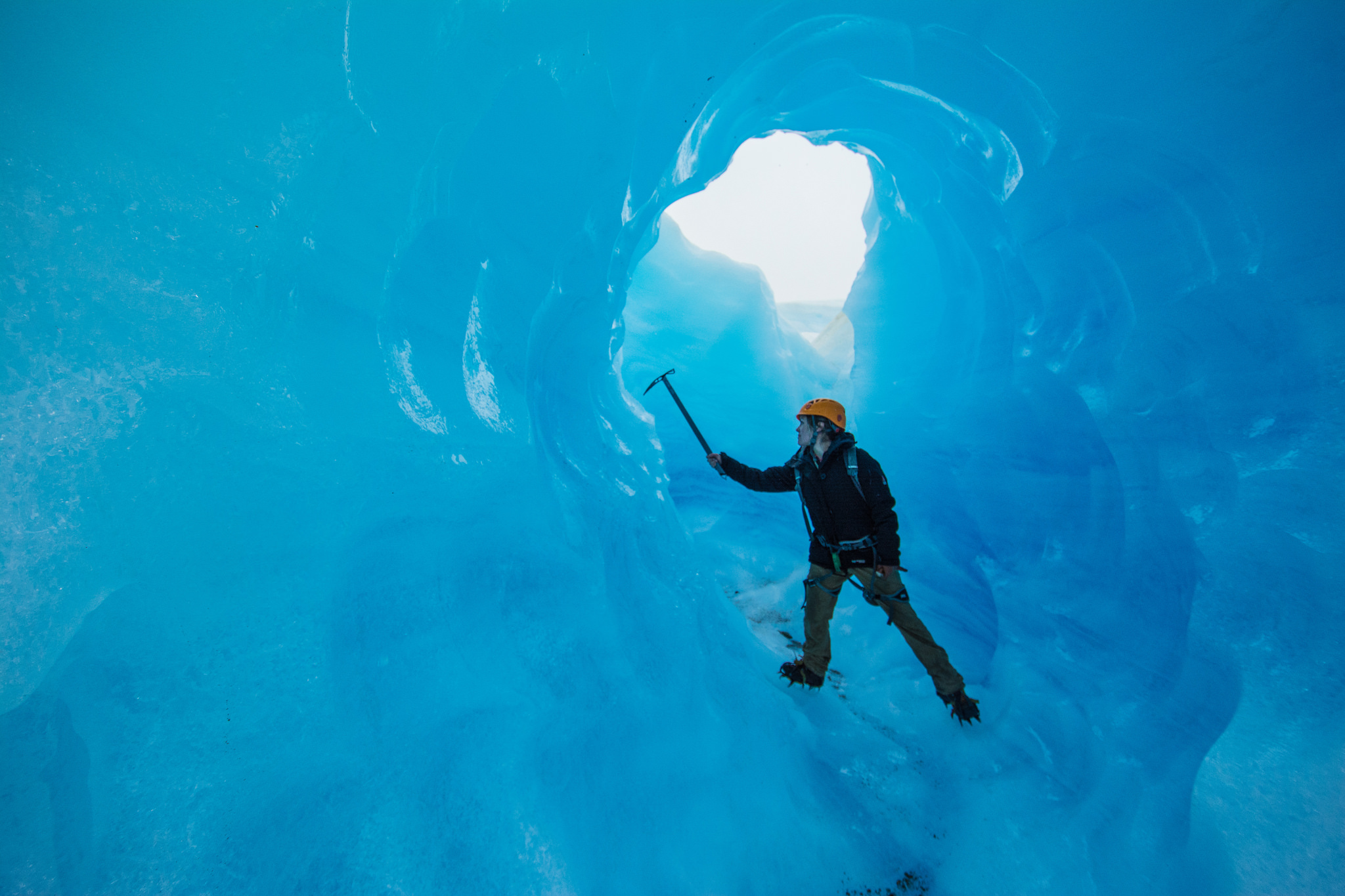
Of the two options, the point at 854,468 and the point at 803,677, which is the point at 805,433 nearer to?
the point at 854,468

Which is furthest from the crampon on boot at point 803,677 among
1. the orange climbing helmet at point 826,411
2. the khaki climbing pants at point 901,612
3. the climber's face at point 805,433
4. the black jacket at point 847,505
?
the orange climbing helmet at point 826,411

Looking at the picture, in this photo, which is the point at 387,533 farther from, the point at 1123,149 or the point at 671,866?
the point at 1123,149

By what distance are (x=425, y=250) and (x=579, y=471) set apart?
1.45 m

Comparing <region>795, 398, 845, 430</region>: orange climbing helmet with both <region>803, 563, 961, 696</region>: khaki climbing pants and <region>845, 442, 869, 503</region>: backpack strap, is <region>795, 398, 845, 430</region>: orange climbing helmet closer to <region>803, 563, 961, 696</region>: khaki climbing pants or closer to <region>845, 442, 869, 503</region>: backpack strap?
<region>845, 442, 869, 503</region>: backpack strap

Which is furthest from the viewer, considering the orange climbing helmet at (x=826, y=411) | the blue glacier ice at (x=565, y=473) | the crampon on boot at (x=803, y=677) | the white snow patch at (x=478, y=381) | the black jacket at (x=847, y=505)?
the crampon on boot at (x=803, y=677)

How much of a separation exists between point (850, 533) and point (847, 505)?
149 millimetres

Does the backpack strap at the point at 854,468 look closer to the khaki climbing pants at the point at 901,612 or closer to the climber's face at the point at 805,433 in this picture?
the climber's face at the point at 805,433

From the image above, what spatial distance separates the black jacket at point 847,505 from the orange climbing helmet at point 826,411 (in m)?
0.10

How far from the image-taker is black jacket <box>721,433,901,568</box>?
285 cm

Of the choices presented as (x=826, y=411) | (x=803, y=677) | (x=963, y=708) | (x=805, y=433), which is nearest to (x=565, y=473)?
(x=805, y=433)

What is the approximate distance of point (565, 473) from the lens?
3.03 metres

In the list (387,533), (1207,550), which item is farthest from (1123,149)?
(387,533)

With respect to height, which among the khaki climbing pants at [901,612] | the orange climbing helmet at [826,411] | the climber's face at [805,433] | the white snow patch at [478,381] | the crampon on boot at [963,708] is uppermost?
the orange climbing helmet at [826,411]

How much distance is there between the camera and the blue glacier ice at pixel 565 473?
4.80 feet
